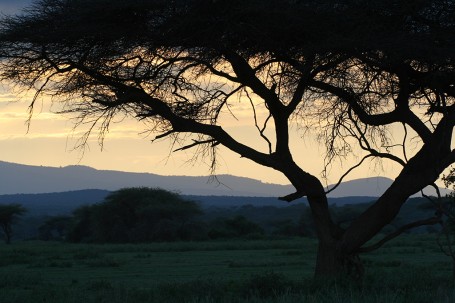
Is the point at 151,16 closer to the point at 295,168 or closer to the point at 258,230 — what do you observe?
the point at 295,168

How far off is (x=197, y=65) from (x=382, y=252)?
24701 millimetres

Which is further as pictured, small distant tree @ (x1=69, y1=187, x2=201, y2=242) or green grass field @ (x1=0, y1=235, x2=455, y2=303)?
small distant tree @ (x1=69, y1=187, x2=201, y2=242)

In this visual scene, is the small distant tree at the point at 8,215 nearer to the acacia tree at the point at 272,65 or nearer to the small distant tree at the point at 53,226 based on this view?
the small distant tree at the point at 53,226

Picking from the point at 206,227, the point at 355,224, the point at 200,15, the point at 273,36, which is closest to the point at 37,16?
the point at 200,15

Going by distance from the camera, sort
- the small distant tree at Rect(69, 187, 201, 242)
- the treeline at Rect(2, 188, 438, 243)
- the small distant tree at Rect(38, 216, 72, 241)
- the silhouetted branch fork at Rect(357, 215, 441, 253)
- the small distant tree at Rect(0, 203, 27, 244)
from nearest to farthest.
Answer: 1. the silhouetted branch fork at Rect(357, 215, 441, 253)
2. the treeline at Rect(2, 188, 438, 243)
3. the small distant tree at Rect(69, 187, 201, 242)
4. the small distant tree at Rect(0, 203, 27, 244)
5. the small distant tree at Rect(38, 216, 72, 241)

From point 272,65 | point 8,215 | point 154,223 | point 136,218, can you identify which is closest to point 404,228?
point 272,65

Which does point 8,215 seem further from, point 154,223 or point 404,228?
point 404,228

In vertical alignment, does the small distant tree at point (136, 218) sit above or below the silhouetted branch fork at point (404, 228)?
above

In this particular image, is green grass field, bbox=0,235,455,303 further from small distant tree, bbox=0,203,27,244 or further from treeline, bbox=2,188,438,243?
small distant tree, bbox=0,203,27,244

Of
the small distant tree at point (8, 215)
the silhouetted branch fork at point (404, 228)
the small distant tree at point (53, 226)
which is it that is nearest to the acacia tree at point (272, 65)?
the silhouetted branch fork at point (404, 228)

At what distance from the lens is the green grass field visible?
12.8 m

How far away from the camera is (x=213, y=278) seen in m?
22.8

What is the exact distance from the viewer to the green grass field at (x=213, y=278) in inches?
505

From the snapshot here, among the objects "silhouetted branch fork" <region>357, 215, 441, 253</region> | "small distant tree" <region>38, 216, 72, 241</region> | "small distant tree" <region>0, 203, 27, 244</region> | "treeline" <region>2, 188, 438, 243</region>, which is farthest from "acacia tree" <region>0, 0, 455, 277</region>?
"small distant tree" <region>38, 216, 72, 241</region>
